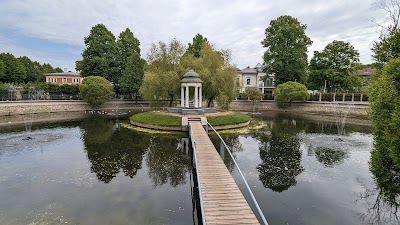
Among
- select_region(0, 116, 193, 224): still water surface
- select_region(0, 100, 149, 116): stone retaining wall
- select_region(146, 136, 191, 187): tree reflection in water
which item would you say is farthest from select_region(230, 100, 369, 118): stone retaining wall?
select_region(0, 116, 193, 224): still water surface

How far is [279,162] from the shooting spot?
11.5 meters

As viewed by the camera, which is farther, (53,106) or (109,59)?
(109,59)

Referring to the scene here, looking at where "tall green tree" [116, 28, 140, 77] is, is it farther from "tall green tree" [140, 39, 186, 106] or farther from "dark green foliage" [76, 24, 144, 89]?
"tall green tree" [140, 39, 186, 106]

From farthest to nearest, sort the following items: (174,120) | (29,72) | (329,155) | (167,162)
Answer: (29,72), (174,120), (329,155), (167,162)

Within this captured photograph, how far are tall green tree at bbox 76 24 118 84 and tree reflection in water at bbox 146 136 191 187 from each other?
3265cm

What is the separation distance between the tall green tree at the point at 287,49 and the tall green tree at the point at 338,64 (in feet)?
9.23

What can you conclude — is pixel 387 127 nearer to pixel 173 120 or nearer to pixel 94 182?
pixel 94 182

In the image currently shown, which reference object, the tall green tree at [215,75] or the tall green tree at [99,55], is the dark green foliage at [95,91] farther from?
the tall green tree at [215,75]

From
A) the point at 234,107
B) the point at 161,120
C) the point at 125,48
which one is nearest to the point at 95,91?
the point at 125,48

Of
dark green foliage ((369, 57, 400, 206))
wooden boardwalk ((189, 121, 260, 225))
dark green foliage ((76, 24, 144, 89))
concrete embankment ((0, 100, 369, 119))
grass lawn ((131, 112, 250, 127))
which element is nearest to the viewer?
wooden boardwalk ((189, 121, 260, 225))

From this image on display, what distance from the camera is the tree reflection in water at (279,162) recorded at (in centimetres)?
911

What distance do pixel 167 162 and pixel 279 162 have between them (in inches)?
217

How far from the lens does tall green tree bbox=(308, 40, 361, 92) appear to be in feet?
129

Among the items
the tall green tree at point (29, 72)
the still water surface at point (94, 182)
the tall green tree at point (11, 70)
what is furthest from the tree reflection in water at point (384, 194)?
the tall green tree at point (29, 72)
